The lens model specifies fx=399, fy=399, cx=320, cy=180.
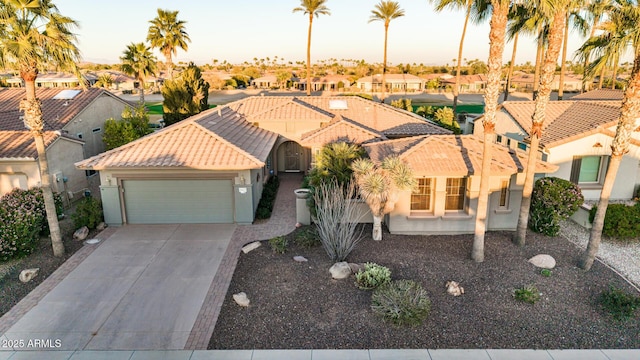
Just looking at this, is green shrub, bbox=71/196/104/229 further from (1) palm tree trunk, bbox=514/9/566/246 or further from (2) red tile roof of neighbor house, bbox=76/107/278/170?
(1) palm tree trunk, bbox=514/9/566/246

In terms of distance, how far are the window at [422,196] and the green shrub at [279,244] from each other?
17.4 feet

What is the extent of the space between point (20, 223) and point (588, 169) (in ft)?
80.7

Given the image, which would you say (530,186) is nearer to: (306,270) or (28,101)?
(306,270)

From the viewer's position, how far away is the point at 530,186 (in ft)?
45.4

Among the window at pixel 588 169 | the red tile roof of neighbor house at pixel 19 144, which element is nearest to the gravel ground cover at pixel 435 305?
the window at pixel 588 169

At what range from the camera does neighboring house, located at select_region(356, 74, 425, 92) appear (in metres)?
81.4

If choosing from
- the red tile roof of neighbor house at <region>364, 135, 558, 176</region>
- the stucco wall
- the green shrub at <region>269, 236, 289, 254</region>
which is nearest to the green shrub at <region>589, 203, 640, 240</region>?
the red tile roof of neighbor house at <region>364, 135, 558, 176</region>

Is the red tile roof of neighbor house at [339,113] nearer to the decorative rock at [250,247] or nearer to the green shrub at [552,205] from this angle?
the green shrub at [552,205]

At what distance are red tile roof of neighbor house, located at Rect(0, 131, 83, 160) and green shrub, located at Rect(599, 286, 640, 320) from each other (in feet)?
71.7

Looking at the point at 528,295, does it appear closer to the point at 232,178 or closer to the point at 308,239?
the point at 308,239

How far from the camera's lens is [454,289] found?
1146 centimetres

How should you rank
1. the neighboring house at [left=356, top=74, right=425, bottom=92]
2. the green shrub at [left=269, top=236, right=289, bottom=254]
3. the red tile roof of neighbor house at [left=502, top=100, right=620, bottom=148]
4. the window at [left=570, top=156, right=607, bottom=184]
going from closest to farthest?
the green shrub at [left=269, top=236, right=289, bottom=254], the red tile roof of neighbor house at [left=502, top=100, right=620, bottom=148], the window at [left=570, top=156, right=607, bottom=184], the neighboring house at [left=356, top=74, right=425, bottom=92]

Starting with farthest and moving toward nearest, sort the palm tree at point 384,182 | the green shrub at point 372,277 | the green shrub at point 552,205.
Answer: the green shrub at point 552,205
the palm tree at point 384,182
the green shrub at point 372,277

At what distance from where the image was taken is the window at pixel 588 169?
19547mm
